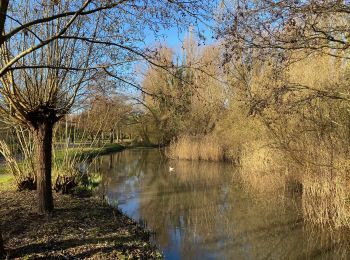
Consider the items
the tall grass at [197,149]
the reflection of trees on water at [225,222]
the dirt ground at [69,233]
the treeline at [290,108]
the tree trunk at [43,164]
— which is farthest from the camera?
the tall grass at [197,149]

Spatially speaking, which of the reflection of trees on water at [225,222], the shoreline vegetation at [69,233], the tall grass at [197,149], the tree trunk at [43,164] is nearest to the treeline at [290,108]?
the reflection of trees on water at [225,222]

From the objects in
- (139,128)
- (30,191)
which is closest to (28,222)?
(30,191)

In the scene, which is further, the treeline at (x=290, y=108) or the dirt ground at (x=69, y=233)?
the treeline at (x=290, y=108)

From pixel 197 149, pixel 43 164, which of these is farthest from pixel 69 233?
pixel 197 149

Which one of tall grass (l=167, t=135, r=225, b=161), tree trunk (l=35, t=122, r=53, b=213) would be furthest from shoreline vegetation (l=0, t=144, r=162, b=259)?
tall grass (l=167, t=135, r=225, b=161)

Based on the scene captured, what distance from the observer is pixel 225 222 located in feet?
31.5

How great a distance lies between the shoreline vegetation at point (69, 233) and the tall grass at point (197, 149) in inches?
609

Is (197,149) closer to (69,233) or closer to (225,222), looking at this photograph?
(225,222)

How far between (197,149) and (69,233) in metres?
18.6

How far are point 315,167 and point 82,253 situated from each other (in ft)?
19.9

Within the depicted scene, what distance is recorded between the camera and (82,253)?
17.5ft

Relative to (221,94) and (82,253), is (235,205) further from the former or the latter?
(221,94)

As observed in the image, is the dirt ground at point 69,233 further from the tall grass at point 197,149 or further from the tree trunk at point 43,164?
the tall grass at point 197,149

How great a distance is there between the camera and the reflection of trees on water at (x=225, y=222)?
7.61 meters
